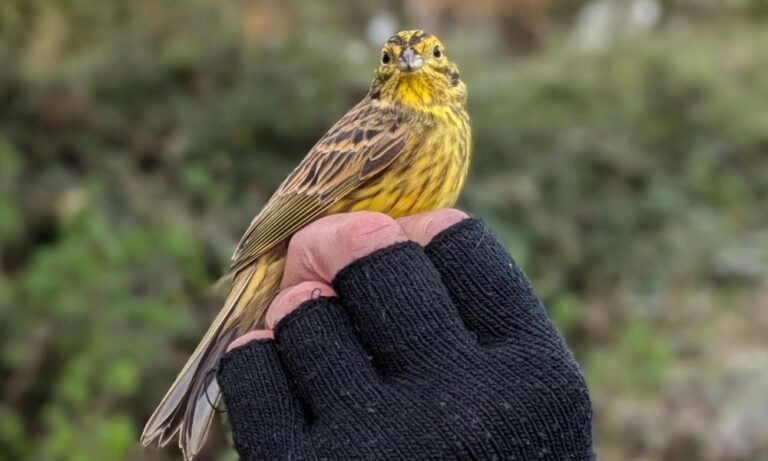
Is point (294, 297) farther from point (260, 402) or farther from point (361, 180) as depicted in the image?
point (361, 180)

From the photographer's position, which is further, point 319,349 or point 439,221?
point 439,221

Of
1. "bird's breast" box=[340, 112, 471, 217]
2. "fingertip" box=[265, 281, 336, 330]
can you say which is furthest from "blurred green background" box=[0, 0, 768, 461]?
"fingertip" box=[265, 281, 336, 330]

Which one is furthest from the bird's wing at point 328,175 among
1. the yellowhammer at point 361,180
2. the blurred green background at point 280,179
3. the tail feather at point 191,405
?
the blurred green background at point 280,179

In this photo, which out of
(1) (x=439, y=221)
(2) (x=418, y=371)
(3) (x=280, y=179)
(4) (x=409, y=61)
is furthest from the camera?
(3) (x=280, y=179)

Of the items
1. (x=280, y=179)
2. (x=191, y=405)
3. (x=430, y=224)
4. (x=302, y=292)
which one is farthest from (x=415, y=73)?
(x=280, y=179)

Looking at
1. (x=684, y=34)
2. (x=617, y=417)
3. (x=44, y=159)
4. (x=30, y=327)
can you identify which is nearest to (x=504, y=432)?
(x=30, y=327)

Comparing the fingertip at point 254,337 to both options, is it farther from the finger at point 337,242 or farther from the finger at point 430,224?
the finger at point 430,224

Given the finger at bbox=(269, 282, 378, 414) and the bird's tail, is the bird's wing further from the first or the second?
the finger at bbox=(269, 282, 378, 414)

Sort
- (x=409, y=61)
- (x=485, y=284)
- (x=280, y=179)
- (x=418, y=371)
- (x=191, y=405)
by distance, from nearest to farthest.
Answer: (x=418, y=371), (x=485, y=284), (x=191, y=405), (x=409, y=61), (x=280, y=179)
